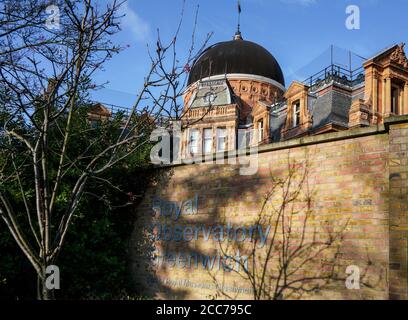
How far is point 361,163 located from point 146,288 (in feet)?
19.5

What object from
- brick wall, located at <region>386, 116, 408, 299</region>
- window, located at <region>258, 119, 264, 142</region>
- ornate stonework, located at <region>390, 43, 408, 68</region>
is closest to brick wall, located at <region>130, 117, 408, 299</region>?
brick wall, located at <region>386, 116, 408, 299</region>

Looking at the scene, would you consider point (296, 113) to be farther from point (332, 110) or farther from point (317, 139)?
point (317, 139)

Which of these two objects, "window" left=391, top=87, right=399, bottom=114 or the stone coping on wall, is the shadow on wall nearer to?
the stone coping on wall

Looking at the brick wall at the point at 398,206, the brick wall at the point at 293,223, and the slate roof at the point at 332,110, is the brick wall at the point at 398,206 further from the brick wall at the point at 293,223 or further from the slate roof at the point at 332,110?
the slate roof at the point at 332,110

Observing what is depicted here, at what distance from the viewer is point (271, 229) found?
8.00 metres

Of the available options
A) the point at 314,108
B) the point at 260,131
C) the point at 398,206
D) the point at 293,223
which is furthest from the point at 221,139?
the point at 398,206

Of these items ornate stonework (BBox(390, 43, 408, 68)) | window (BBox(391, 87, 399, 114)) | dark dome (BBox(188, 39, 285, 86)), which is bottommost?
window (BBox(391, 87, 399, 114))

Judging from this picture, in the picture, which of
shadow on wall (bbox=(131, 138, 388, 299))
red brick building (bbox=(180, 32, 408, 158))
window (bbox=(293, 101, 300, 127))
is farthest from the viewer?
window (bbox=(293, 101, 300, 127))

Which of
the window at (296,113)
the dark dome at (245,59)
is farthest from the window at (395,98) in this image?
the dark dome at (245,59)

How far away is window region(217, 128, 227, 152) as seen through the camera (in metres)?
31.4

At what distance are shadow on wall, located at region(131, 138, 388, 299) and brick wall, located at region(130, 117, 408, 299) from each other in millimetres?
17

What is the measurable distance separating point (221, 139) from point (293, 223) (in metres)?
24.3

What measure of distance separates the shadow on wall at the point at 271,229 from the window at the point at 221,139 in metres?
20.9

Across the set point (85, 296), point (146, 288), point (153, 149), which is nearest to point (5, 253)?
point (85, 296)
